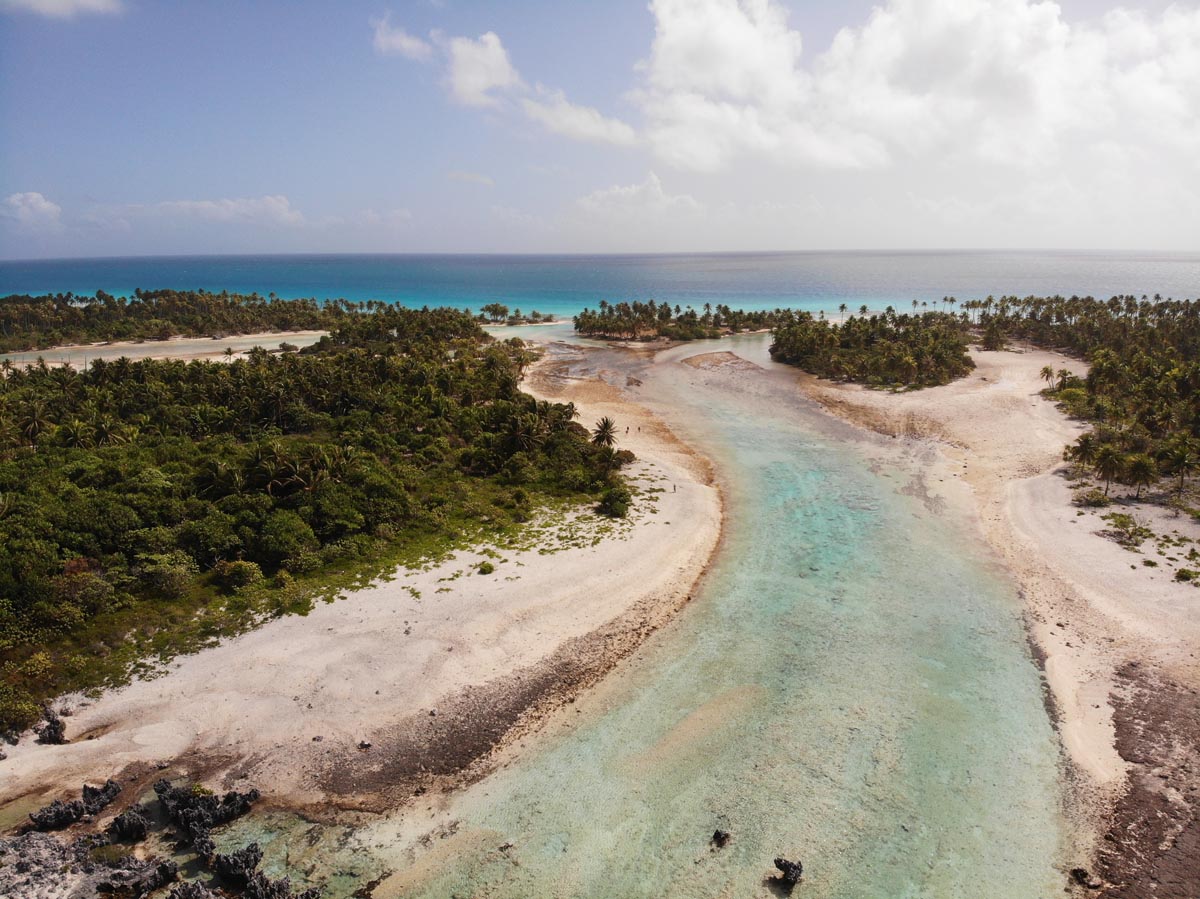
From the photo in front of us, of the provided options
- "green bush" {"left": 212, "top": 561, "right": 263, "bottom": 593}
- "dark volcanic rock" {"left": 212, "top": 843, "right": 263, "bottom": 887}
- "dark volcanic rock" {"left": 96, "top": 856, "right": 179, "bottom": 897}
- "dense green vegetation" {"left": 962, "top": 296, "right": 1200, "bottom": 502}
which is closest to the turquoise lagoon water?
"dark volcanic rock" {"left": 212, "top": 843, "right": 263, "bottom": 887}

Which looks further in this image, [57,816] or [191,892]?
[57,816]

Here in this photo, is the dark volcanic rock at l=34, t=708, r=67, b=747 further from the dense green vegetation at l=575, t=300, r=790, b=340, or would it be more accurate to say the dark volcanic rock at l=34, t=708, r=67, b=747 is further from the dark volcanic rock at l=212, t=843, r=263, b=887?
the dense green vegetation at l=575, t=300, r=790, b=340

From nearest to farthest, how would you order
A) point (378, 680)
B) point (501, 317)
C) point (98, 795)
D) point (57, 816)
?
point (57, 816) < point (98, 795) < point (378, 680) < point (501, 317)

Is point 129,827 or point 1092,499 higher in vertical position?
point 1092,499

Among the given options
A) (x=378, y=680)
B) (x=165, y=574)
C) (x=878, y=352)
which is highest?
(x=878, y=352)

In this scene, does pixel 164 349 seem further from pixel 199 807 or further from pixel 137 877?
pixel 137 877

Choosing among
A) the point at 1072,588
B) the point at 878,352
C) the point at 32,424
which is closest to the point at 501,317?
the point at 878,352

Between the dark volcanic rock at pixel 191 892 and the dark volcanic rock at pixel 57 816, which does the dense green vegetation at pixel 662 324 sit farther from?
the dark volcanic rock at pixel 191 892
